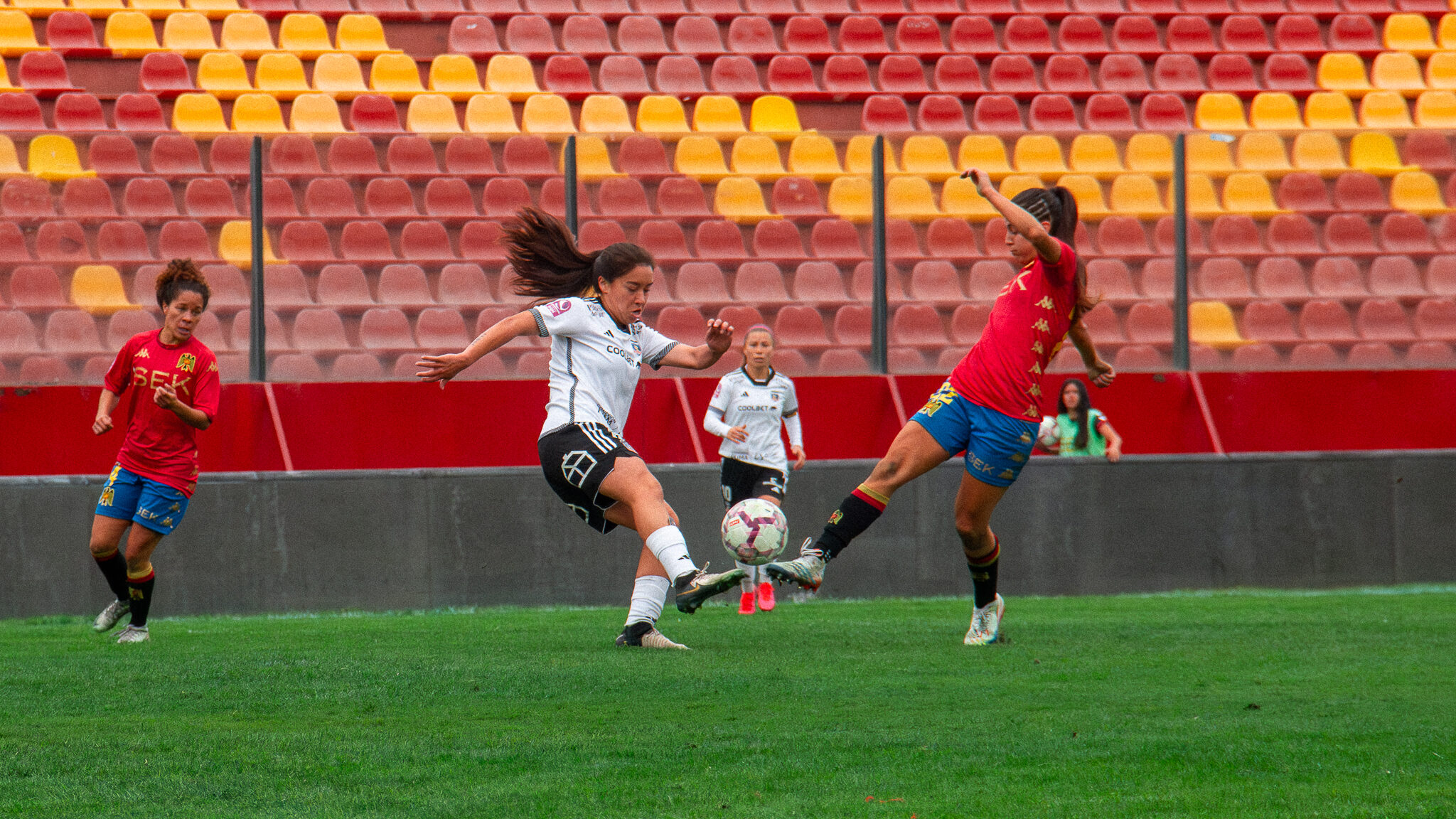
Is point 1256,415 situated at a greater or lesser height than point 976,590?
greater

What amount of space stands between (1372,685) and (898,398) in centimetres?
589

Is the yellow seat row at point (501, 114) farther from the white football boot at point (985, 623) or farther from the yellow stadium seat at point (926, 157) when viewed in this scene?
the white football boot at point (985, 623)

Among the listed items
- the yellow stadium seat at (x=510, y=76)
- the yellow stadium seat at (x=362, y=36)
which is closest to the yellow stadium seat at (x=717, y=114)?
the yellow stadium seat at (x=510, y=76)

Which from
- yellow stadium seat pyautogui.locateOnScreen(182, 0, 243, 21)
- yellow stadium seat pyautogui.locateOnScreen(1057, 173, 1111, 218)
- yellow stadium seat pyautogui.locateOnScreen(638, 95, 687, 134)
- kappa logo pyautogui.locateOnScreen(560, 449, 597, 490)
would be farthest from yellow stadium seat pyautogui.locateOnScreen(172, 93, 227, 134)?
kappa logo pyautogui.locateOnScreen(560, 449, 597, 490)

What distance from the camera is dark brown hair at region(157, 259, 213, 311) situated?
709 centimetres

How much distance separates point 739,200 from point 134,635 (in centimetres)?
585

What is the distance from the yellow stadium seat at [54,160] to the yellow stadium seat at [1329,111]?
38.6ft

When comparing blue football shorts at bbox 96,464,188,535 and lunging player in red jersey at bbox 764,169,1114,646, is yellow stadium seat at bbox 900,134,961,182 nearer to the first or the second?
lunging player in red jersey at bbox 764,169,1114,646

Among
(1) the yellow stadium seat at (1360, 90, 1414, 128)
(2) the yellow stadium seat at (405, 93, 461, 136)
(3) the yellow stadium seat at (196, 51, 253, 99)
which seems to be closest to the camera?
(2) the yellow stadium seat at (405, 93, 461, 136)

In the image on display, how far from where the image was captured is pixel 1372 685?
205 inches

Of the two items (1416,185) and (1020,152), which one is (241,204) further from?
(1416,185)

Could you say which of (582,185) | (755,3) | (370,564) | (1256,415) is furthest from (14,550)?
(755,3)

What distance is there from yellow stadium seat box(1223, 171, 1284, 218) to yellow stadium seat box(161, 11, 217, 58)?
956 cm

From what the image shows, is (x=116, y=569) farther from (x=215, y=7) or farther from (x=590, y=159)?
(x=215, y=7)
